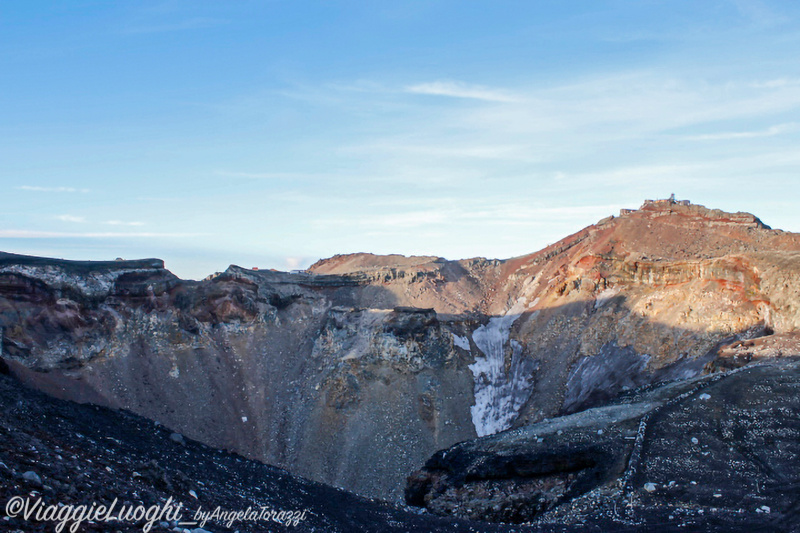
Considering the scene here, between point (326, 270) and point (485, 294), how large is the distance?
67.3 feet

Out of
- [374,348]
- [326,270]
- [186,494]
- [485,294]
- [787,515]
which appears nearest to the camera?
[186,494]

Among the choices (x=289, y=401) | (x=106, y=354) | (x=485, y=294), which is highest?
(x=485, y=294)

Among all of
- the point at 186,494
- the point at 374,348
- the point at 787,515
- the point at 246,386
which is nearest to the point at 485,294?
the point at 374,348

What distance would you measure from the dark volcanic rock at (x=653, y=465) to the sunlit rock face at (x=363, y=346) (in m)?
7.67

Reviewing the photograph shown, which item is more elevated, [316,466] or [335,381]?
[335,381]

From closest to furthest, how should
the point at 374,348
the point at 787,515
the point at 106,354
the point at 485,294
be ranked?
the point at 787,515 → the point at 106,354 → the point at 374,348 → the point at 485,294

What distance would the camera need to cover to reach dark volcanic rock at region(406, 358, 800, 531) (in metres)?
19.5

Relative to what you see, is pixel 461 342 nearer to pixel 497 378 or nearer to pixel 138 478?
pixel 497 378

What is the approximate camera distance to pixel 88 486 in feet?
41.7

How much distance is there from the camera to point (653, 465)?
73.6 ft

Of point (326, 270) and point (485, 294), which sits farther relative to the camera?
point (326, 270)

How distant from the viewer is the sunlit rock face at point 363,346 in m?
37.1

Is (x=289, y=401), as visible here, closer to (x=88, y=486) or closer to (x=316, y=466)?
(x=316, y=466)

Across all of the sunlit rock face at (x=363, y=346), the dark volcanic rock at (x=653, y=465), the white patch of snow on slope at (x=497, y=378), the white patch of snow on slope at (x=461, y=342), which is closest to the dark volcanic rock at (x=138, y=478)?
the dark volcanic rock at (x=653, y=465)
